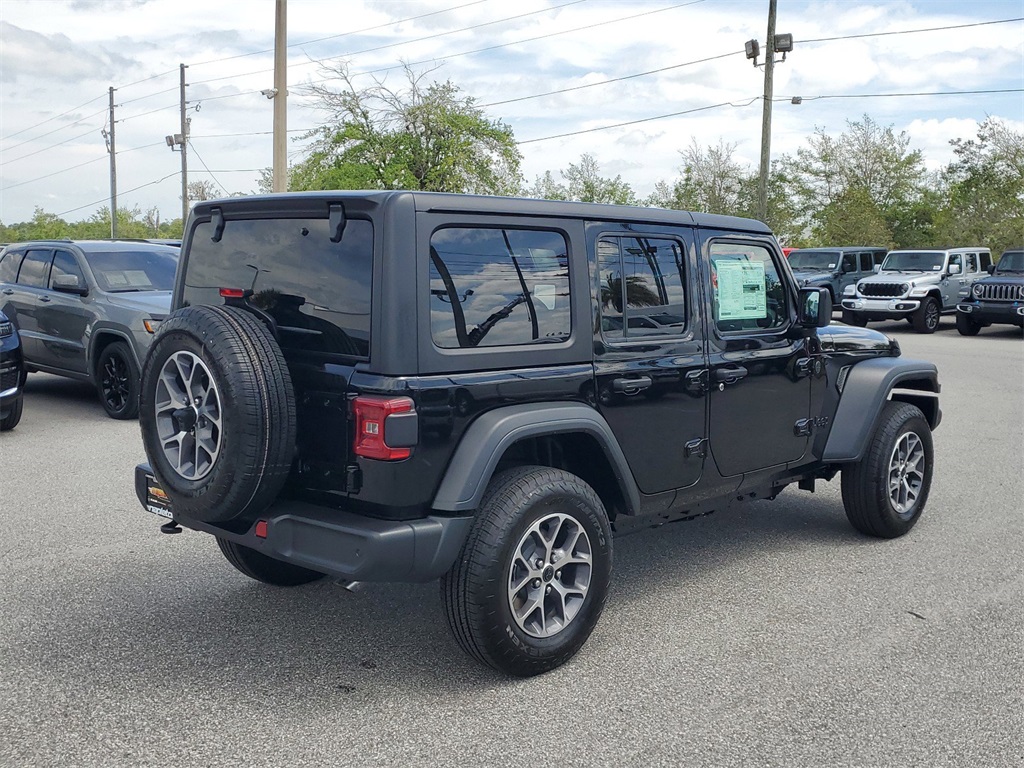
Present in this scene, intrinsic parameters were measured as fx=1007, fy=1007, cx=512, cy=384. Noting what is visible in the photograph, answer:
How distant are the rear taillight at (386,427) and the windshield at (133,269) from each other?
307 inches

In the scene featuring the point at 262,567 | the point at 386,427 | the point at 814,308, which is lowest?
the point at 262,567

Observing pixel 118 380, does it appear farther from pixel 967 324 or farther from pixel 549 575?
pixel 967 324

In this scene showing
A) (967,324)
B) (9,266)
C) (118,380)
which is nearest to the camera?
(118,380)

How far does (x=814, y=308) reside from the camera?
205 inches

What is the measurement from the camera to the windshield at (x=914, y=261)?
2348 cm

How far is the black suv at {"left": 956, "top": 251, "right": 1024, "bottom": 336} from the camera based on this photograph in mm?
20969

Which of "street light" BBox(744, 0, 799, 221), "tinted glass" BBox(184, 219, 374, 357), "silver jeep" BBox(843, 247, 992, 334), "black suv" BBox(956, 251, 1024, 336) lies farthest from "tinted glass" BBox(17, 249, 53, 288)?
"street light" BBox(744, 0, 799, 221)

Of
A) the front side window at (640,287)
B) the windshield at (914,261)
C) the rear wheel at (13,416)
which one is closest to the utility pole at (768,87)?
the windshield at (914,261)

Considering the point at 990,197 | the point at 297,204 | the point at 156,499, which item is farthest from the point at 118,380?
the point at 990,197

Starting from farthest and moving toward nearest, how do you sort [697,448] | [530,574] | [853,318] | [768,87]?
[768,87], [853,318], [697,448], [530,574]

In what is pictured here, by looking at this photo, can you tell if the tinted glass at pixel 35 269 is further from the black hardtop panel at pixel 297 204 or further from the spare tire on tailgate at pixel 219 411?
the spare tire on tailgate at pixel 219 411

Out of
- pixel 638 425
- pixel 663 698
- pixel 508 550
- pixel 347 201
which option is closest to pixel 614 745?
pixel 663 698

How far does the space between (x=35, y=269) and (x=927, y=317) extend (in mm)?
18636

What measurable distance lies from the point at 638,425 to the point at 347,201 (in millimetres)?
1571
